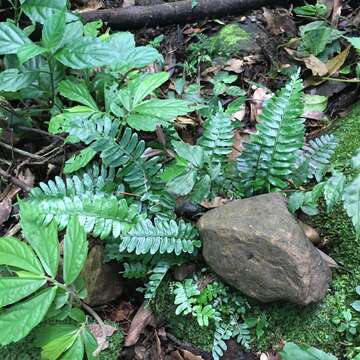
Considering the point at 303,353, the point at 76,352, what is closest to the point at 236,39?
the point at 303,353

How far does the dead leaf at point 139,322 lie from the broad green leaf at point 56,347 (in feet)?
1.20

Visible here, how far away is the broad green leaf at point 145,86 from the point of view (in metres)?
2.59

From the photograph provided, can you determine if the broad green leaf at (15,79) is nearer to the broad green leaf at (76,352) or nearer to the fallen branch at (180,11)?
the fallen branch at (180,11)

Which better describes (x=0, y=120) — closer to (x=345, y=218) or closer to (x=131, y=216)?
(x=131, y=216)

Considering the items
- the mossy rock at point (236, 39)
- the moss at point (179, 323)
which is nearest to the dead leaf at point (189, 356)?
the moss at point (179, 323)

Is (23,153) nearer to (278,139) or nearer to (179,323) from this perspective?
(179,323)

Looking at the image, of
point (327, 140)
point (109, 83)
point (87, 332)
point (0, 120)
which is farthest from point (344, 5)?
point (87, 332)

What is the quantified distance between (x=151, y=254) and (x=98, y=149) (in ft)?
1.90

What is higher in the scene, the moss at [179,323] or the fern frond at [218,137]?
the fern frond at [218,137]

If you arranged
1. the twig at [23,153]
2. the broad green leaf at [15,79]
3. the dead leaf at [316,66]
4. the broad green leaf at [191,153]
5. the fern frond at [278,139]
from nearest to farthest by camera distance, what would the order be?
the broad green leaf at [191,153] → the fern frond at [278,139] → the broad green leaf at [15,79] → the twig at [23,153] → the dead leaf at [316,66]

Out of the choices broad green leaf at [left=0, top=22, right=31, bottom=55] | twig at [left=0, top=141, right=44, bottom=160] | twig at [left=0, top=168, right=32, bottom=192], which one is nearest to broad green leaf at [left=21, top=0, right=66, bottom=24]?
broad green leaf at [left=0, top=22, right=31, bottom=55]

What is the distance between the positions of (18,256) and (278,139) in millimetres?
1331

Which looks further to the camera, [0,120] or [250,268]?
[0,120]

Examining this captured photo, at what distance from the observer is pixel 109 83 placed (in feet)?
9.67
